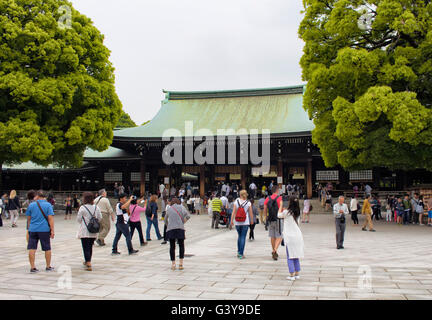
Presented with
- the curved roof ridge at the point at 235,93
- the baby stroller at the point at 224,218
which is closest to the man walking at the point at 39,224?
the baby stroller at the point at 224,218

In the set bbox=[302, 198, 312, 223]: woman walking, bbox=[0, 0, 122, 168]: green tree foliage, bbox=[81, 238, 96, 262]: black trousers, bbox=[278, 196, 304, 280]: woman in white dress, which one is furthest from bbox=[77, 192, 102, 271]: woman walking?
bbox=[0, 0, 122, 168]: green tree foliage

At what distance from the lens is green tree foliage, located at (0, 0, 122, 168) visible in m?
17.0

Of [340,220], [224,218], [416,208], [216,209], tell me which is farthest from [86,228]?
[416,208]

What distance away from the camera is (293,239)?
5977 millimetres

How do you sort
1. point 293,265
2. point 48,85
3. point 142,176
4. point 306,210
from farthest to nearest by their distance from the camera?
point 142,176
point 48,85
point 306,210
point 293,265

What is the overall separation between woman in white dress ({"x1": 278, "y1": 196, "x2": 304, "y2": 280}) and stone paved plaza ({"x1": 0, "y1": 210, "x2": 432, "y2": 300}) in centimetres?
23

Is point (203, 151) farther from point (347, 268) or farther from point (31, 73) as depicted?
point (347, 268)

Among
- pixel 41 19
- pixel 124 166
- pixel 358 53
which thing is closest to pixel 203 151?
pixel 124 166

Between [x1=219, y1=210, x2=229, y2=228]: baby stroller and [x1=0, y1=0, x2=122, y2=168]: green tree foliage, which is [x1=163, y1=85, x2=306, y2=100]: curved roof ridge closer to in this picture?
[x1=0, y1=0, x2=122, y2=168]: green tree foliage

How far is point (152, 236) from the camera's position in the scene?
11820 mm

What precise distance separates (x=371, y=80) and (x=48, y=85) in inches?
582

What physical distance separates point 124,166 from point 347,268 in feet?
74.6

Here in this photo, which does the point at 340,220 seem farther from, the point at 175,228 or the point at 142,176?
the point at 142,176

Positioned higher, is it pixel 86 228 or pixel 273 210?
pixel 273 210
